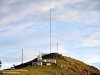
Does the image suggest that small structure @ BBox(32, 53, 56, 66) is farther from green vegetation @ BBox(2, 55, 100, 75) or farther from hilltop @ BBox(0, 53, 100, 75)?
green vegetation @ BBox(2, 55, 100, 75)

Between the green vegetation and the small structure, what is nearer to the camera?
the green vegetation

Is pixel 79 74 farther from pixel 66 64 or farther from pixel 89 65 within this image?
pixel 89 65

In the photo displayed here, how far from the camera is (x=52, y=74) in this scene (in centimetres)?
12712

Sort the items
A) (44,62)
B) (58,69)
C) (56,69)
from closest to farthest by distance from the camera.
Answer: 1. (56,69)
2. (58,69)
3. (44,62)

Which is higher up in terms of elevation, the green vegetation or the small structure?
the small structure

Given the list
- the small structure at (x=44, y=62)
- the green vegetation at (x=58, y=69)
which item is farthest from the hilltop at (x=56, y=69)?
the small structure at (x=44, y=62)

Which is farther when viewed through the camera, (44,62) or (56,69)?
(44,62)

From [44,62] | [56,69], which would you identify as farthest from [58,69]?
[44,62]

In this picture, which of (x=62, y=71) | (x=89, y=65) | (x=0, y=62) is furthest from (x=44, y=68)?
(x=89, y=65)

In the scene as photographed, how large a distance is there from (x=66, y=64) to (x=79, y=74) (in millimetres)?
11550

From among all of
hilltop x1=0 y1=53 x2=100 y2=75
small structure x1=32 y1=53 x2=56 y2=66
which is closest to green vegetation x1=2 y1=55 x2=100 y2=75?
hilltop x1=0 y1=53 x2=100 y2=75

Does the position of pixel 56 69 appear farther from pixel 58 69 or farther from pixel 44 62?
pixel 44 62

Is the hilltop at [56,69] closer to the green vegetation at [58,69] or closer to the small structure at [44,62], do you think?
the green vegetation at [58,69]

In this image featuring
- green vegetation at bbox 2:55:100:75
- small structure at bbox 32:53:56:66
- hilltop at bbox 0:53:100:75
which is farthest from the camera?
small structure at bbox 32:53:56:66
